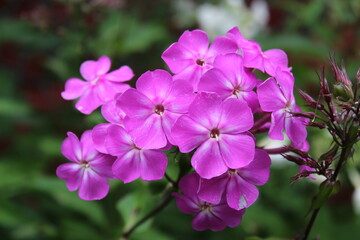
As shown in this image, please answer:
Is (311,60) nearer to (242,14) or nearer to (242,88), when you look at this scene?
(242,14)

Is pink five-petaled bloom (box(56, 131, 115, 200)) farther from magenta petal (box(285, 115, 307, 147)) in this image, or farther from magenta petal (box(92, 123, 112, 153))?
magenta petal (box(285, 115, 307, 147))

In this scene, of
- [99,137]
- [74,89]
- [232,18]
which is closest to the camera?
[99,137]

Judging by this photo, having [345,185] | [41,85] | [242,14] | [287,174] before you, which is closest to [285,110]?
[287,174]

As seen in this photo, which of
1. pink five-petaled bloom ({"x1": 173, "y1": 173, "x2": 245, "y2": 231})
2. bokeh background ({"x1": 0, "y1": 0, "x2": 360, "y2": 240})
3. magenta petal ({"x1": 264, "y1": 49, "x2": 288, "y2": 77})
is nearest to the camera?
pink five-petaled bloom ({"x1": 173, "y1": 173, "x2": 245, "y2": 231})

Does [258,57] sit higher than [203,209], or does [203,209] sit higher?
[258,57]

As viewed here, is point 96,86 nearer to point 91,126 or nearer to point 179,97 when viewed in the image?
point 179,97

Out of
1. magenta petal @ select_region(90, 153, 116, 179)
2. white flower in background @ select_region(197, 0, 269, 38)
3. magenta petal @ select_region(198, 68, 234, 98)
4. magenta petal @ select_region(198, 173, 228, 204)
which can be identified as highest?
white flower in background @ select_region(197, 0, 269, 38)

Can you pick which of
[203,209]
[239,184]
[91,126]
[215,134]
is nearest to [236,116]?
[215,134]

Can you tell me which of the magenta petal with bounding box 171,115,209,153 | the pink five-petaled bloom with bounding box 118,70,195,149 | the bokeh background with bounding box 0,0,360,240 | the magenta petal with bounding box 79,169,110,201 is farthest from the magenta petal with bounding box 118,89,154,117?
the bokeh background with bounding box 0,0,360,240

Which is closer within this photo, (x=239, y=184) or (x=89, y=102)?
(x=239, y=184)
